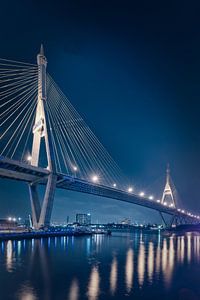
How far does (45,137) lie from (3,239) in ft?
44.3

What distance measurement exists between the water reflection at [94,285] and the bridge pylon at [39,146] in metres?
24.3

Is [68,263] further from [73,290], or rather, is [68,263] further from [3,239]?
[3,239]

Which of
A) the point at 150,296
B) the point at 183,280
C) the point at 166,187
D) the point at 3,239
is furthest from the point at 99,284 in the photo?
the point at 166,187

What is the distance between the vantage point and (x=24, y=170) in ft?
147

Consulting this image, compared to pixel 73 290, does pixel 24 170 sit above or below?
above

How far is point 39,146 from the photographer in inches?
1767

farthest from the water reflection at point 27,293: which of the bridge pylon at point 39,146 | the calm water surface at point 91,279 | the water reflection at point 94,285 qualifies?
the bridge pylon at point 39,146

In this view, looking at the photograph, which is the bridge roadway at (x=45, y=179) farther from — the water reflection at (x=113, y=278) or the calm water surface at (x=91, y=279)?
the water reflection at (x=113, y=278)

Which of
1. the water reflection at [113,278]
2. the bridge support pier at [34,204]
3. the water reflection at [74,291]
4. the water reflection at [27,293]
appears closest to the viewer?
the water reflection at [27,293]

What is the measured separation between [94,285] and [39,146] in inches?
1186

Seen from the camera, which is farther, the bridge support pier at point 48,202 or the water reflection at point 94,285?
the bridge support pier at point 48,202

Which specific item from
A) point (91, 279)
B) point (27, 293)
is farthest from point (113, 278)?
point (27, 293)

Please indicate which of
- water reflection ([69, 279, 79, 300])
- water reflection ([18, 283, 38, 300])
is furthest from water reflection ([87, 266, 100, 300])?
water reflection ([18, 283, 38, 300])

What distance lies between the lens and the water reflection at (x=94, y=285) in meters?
14.5
